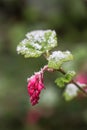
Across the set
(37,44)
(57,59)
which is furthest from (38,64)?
(57,59)

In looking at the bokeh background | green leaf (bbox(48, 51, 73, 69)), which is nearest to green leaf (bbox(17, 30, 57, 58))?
green leaf (bbox(48, 51, 73, 69))

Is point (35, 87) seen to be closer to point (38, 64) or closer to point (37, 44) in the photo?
point (37, 44)

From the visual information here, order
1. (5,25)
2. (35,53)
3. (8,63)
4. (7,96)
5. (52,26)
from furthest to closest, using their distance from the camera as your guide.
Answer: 1. (5,25)
2. (52,26)
3. (8,63)
4. (7,96)
5. (35,53)

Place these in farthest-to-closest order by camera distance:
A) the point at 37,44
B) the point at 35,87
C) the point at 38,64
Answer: the point at 38,64 → the point at 37,44 → the point at 35,87

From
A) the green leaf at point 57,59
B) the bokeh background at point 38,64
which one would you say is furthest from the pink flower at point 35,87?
the bokeh background at point 38,64

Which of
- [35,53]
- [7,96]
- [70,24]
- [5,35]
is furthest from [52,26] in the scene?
[35,53]

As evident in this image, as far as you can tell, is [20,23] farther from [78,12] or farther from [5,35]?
[78,12]

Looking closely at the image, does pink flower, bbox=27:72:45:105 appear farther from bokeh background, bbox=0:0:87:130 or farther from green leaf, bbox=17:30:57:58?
bokeh background, bbox=0:0:87:130
